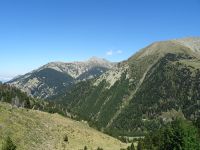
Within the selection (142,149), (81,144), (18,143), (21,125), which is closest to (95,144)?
(81,144)

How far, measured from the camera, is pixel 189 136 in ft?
311

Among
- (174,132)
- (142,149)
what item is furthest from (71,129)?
(174,132)

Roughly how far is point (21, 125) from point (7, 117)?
17.7 ft

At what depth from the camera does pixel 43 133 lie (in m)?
122

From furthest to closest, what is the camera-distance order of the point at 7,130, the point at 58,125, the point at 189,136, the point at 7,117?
the point at 58,125 < the point at 7,117 < the point at 7,130 < the point at 189,136

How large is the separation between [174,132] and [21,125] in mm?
50878

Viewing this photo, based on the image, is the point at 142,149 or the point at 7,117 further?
the point at 142,149

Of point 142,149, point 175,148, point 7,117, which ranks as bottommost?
point 142,149

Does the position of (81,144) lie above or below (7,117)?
below

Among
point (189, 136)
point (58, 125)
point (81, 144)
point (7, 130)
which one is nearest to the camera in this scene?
point (189, 136)

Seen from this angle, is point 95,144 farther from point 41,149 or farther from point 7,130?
point 7,130

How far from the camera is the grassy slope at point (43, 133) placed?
4058 inches

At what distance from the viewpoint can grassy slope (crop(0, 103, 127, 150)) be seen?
103 m

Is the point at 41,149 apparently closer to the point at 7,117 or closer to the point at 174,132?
the point at 7,117
